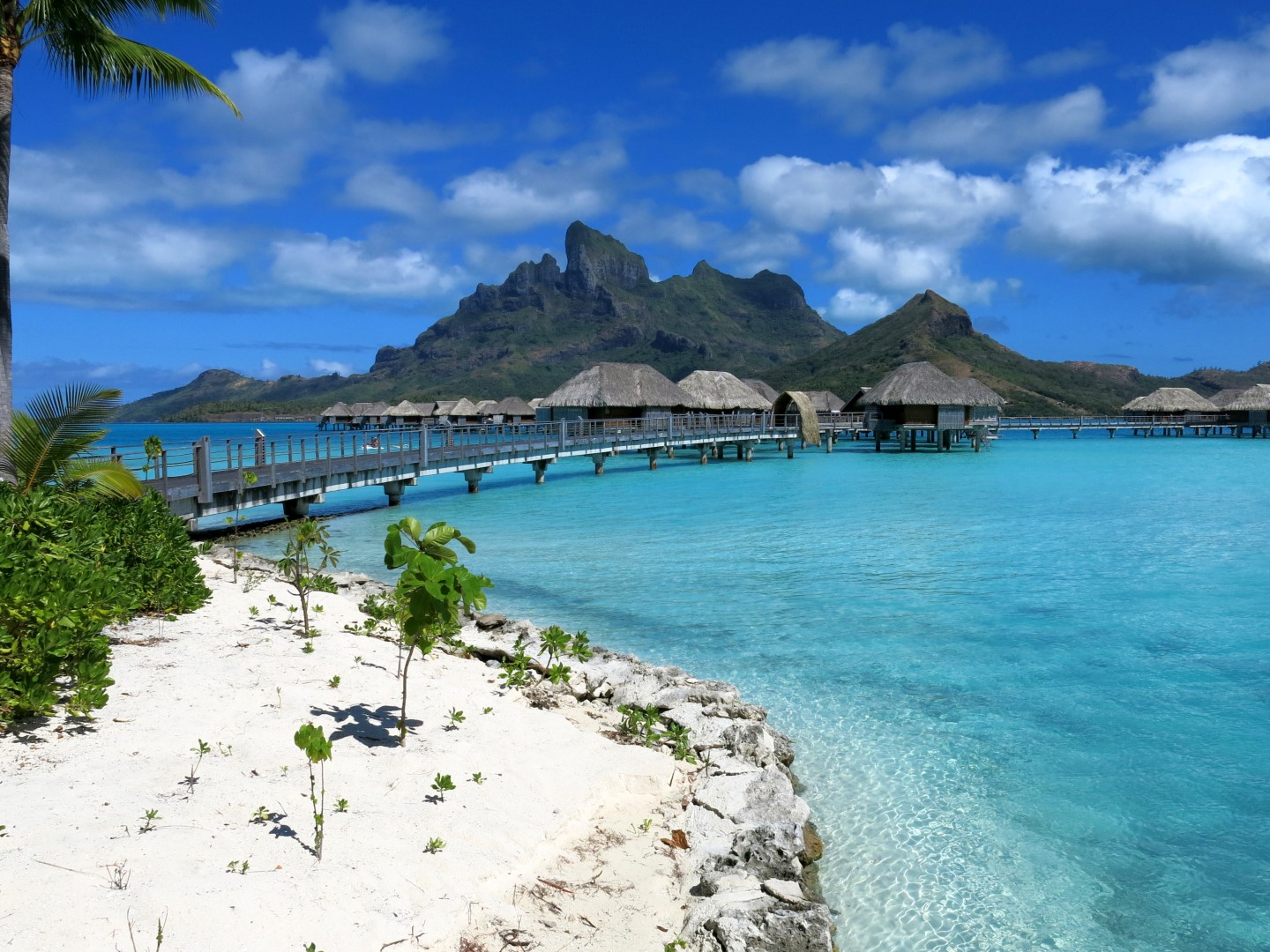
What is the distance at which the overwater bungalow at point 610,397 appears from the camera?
4534 cm

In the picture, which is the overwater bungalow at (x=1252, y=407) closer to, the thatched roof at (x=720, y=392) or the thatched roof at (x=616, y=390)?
the thatched roof at (x=720, y=392)

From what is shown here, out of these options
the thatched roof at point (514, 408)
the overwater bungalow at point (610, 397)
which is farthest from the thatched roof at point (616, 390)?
the thatched roof at point (514, 408)

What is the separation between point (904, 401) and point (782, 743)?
4769 centimetres

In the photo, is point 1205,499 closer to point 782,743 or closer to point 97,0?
point 782,743

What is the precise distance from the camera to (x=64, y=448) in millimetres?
7773

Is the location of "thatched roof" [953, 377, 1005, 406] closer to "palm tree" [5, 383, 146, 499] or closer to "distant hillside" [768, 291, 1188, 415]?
"distant hillside" [768, 291, 1188, 415]

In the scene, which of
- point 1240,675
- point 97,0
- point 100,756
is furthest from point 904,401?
point 100,756

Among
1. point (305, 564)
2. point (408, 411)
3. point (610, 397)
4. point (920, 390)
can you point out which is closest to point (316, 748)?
point (305, 564)

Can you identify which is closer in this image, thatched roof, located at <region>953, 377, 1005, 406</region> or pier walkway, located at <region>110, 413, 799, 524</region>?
pier walkway, located at <region>110, 413, 799, 524</region>

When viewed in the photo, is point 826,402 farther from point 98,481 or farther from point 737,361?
point 737,361

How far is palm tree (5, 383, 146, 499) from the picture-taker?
7.57m

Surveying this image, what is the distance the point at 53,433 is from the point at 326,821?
560cm

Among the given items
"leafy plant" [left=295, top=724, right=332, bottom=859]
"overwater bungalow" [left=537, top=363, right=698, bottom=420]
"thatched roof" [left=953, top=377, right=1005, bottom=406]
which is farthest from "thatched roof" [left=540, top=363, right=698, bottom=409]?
"leafy plant" [left=295, top=724, right=332, bottom=859]

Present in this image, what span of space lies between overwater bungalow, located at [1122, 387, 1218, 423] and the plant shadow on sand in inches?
3371
